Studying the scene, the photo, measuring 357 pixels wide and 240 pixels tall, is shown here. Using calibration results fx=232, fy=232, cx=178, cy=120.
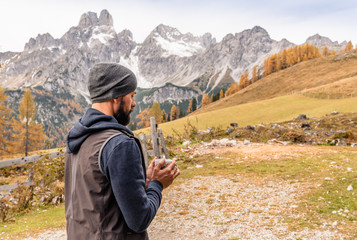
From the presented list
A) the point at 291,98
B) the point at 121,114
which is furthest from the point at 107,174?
the point at 291,98

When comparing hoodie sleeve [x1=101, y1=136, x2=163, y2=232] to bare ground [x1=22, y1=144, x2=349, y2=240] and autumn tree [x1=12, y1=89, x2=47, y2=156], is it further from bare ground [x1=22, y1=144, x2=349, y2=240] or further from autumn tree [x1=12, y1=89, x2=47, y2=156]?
autumn tree [x1=12, y1=89, x2=47, y2=156]

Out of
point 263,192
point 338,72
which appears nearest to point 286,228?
point 263,192

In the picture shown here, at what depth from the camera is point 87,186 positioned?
181cm

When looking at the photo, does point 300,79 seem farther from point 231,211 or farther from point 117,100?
point 117,100

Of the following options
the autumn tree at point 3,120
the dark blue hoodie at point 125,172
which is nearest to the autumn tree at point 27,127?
the autumn tree at point 3,120

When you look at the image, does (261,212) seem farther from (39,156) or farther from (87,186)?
(39,156)

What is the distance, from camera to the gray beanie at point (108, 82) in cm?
204

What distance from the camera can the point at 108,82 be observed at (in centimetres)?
204

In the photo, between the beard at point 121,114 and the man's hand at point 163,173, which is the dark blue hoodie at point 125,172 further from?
the man's hand at point 163,173

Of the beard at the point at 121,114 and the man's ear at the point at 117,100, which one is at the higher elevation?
the man's ear at the point at 117,100

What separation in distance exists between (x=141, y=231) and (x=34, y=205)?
10137 millimetres

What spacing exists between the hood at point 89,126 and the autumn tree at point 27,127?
46.3m

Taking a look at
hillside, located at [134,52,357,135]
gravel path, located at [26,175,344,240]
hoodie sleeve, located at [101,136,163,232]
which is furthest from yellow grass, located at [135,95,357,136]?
hoodie sleeve, located at [101,136,163,232]

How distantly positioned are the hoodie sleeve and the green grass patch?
6711 millimetres
